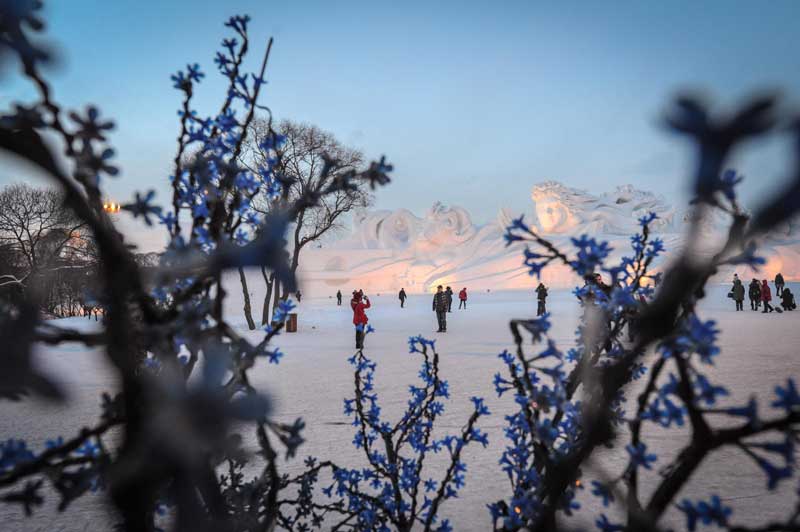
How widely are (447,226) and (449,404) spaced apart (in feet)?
231

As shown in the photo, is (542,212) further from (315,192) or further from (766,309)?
(315,192)

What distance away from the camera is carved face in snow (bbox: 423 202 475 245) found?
248 ft

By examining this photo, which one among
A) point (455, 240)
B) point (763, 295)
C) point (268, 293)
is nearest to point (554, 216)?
point (455, 240)

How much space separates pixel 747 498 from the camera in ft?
11.0

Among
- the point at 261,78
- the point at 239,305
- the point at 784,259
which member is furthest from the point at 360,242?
the point at 261,78

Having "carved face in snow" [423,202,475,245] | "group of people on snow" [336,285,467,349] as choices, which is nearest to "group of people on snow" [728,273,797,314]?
→ "group of people on snow" [336,285,467,349]

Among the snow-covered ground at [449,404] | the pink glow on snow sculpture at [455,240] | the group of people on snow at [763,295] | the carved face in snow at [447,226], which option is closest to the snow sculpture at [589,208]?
the pink glow on snow sculpture at [455,240]

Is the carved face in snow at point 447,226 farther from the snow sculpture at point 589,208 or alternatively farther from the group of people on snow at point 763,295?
the group of people on snow at point 763,295

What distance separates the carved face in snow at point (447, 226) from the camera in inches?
2977

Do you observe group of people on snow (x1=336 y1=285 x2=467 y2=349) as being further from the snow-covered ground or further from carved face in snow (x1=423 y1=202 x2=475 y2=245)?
carved face in snow (x1=423 y1=202 x2=475 y2=245)

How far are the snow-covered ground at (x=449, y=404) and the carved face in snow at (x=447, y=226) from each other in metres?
59.4

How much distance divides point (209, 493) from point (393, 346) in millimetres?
12950

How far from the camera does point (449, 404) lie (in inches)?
254

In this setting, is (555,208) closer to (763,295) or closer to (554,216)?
(554,216)
